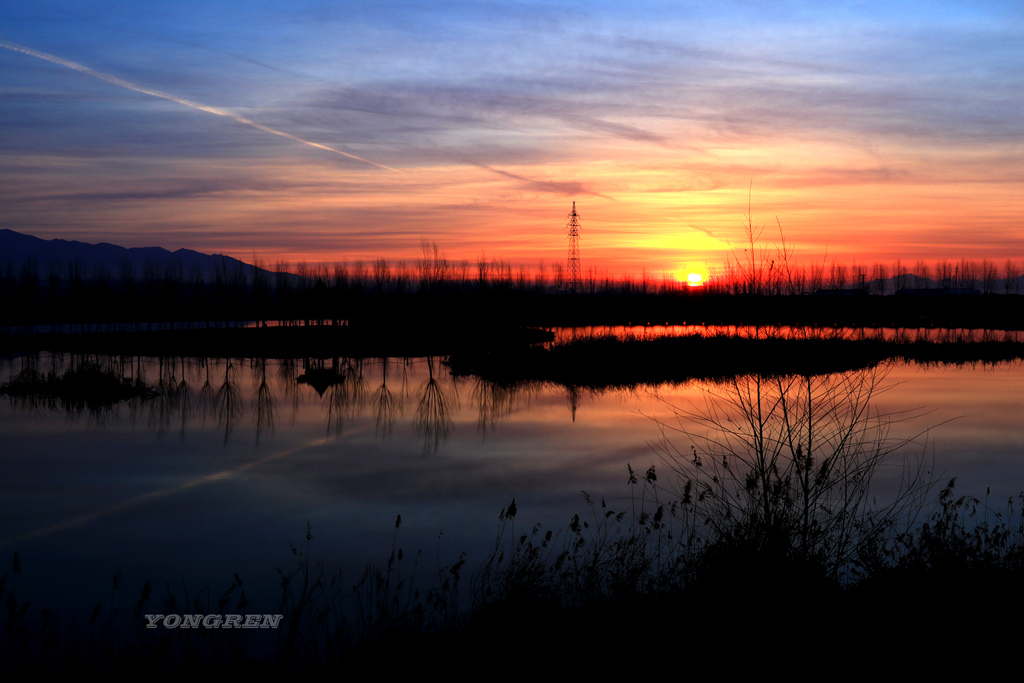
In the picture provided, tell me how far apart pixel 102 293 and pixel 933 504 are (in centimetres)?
5576

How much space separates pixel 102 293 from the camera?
163 ft

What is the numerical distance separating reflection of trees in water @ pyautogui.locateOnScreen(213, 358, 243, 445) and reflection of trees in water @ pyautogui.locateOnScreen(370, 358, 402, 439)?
265 cm

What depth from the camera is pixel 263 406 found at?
14.6 metres

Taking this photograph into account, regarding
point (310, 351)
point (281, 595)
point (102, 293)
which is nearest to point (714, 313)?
point (310, 351)

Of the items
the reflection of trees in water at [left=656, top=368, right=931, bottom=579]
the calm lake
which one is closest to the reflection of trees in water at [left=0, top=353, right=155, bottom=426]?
the calm lake

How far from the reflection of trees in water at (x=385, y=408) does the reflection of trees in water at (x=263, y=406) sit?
2001 mm

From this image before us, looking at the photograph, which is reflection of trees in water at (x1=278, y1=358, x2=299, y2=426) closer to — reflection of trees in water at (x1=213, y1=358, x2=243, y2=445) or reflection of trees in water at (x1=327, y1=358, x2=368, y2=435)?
reflection of trees in water at (x1=327, y1=358, x2=368, y2=435)

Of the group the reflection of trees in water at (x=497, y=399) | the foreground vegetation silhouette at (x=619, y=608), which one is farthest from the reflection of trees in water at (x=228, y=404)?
the foreground vegetation silhouette at (x=619, y=608)

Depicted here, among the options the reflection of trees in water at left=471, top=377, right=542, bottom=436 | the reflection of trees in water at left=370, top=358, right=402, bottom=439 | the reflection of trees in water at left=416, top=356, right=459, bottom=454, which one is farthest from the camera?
the reflection of trees in water at left=471, top=377, right=542, bottom=436

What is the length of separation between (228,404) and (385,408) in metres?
3.63

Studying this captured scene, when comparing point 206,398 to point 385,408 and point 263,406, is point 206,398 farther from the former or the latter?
point 385,408

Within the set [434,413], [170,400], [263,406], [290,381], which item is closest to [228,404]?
[263,406]

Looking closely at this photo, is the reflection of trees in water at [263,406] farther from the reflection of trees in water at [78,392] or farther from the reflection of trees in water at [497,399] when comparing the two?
the reflection of trees in water at [497,399]

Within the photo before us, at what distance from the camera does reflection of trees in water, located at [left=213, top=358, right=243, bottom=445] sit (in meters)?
12.5
